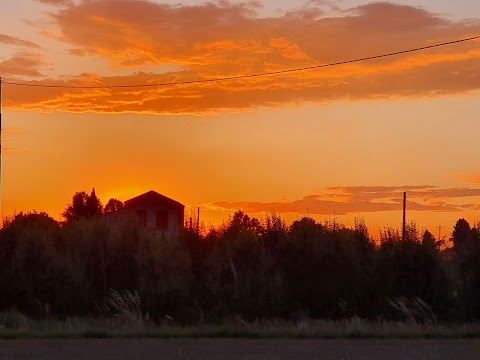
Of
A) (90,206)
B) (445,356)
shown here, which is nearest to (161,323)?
(445,356)

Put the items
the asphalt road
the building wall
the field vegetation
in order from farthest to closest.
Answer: the building wall, the field vegetation, the asphalt road

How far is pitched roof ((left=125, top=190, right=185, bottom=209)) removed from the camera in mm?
72500

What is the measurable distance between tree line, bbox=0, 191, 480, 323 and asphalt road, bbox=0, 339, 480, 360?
769cm

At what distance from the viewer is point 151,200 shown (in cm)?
7300

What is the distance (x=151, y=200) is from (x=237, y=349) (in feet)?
170

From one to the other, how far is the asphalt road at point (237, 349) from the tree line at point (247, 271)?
25.2 feet

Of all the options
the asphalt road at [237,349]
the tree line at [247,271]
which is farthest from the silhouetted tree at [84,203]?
the asphalt road at [237,349]

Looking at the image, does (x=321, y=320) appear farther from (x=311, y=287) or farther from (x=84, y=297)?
(x=84, y=297)

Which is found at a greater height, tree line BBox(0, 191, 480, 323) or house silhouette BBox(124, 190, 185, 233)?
house silhouette BBox(124, 190, 185, 233)

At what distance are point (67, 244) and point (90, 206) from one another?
158 ft

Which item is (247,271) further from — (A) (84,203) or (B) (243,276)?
(A) (84,203)

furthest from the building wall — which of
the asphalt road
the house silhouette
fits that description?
the asphalt road

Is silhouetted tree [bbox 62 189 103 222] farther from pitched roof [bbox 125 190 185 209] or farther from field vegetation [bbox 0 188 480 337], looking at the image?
field vegetation [bbox 0 188 480 337]

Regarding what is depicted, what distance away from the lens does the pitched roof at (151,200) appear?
72.5m
